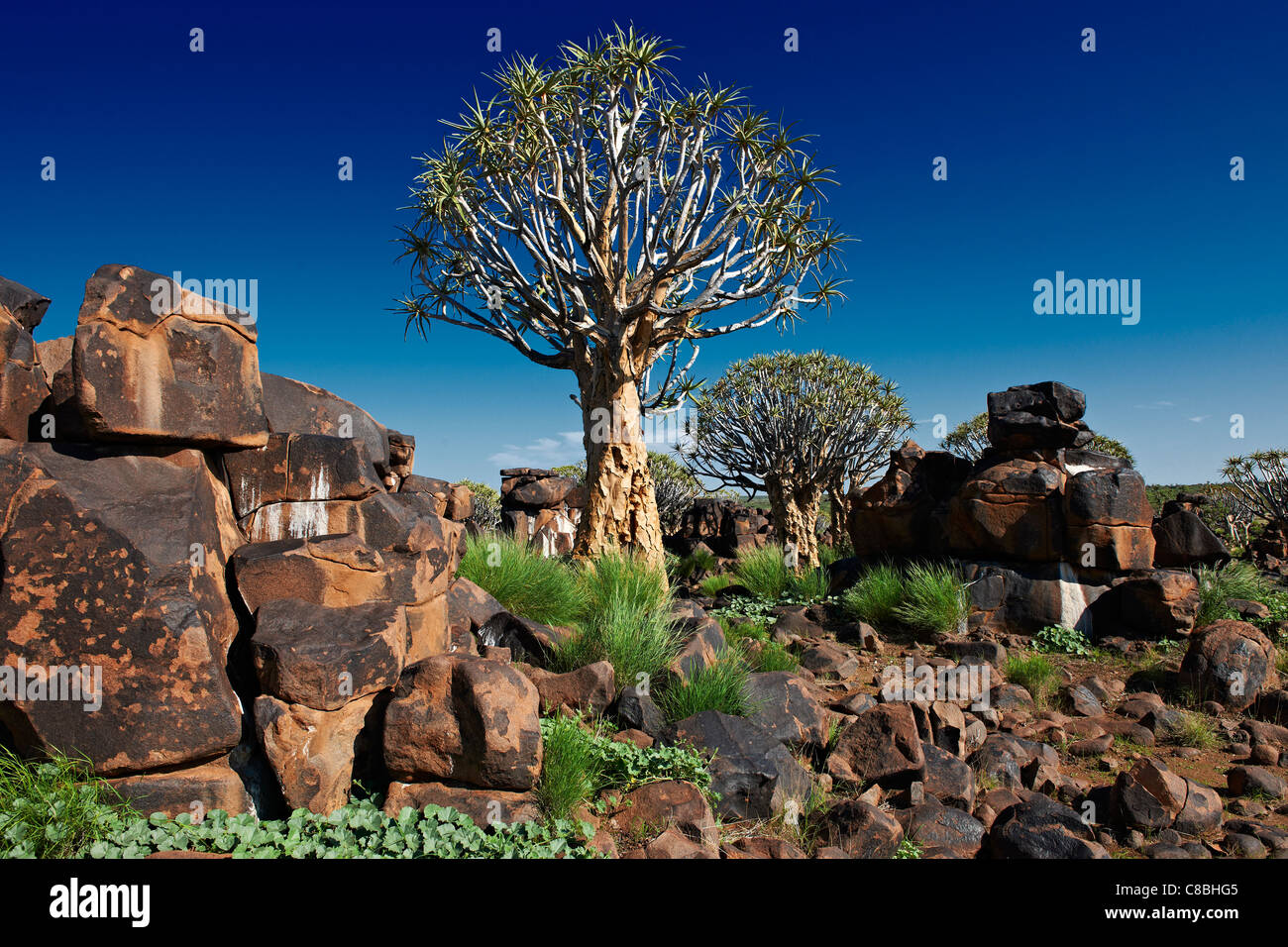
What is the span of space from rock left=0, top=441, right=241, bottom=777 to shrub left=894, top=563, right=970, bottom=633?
838 cm

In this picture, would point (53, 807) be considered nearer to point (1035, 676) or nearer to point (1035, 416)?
point (1035, 676)

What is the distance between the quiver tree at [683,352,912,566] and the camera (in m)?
20.7

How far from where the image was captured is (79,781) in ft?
12.3

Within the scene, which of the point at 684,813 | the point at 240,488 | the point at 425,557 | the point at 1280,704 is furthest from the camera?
the point at 1280,704

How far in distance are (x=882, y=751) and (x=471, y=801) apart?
301 centimetres

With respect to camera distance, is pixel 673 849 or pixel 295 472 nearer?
pixel 673 849

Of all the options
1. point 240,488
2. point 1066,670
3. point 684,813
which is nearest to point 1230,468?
point 1066,670

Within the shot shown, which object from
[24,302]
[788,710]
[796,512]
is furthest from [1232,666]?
[796,512]

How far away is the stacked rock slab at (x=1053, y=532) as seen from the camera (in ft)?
32.4

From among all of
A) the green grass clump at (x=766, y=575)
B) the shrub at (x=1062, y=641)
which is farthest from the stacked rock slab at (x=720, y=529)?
the shrub at (x=1062, y=641)

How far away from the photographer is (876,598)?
1047 cm

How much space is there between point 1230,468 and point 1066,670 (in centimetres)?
2060
